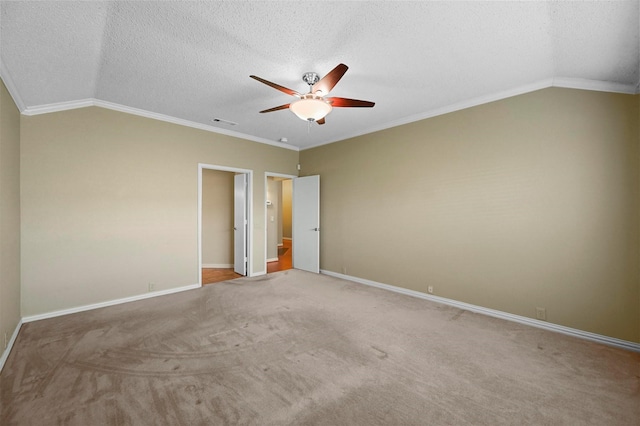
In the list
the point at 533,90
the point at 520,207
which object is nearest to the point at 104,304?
the point at 520,207

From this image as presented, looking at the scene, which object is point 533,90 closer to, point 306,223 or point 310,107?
point 310,107

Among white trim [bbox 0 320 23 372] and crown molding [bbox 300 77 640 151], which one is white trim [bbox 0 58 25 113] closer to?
white trim [bbox 0 320 23 372]

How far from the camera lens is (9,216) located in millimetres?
2561

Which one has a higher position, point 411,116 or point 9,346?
point 411,116

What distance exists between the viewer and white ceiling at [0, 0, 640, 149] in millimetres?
1882

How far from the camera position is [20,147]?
3.03 metres

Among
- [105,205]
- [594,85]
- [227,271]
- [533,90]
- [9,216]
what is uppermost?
[533,90]

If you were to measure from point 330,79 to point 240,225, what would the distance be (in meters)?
4.02

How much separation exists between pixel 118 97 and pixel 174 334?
121 inches

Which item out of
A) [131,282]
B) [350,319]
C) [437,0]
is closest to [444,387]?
[350,319]

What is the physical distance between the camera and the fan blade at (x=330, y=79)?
2035mm

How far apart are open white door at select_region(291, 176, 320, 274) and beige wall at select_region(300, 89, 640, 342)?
1273 mm

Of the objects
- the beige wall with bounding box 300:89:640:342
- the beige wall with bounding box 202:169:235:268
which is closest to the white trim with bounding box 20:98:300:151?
the beige wall with bounding box 202:169:235:268

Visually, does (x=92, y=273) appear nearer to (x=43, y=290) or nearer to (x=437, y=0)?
(x=43, y=290)
